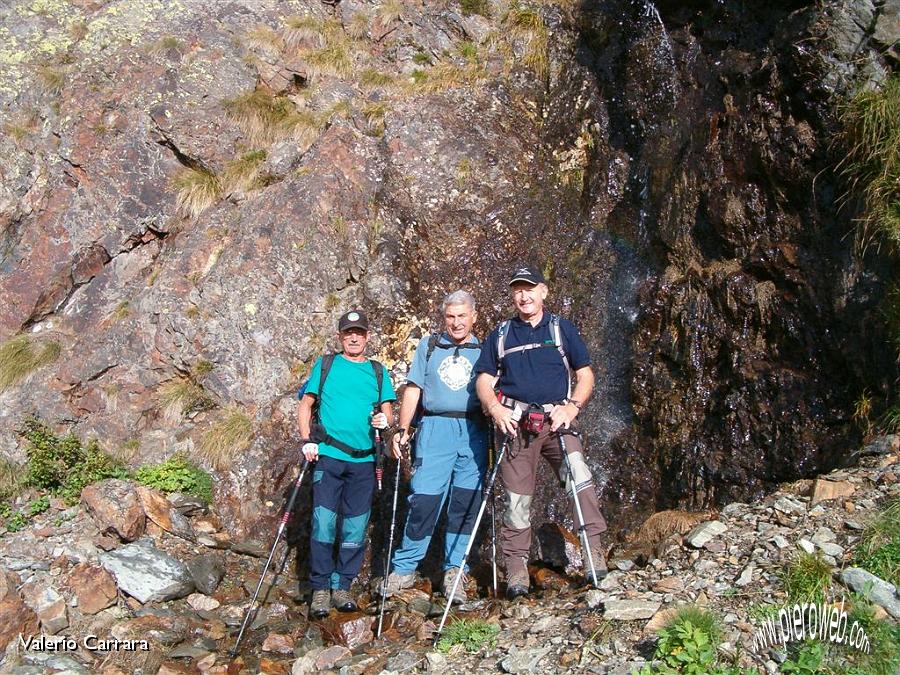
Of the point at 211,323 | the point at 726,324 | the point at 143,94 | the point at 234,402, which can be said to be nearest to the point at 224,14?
the point at 143,94

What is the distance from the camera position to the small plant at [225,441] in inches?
385

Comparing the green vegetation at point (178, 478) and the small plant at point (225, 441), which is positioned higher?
the small plant at point (225, 441)

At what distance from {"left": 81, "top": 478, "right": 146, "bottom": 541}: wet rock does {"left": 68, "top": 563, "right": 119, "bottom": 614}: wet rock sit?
75 centimetres

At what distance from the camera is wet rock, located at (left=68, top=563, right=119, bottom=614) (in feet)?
24.7

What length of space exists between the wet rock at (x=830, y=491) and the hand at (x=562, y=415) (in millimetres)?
2239

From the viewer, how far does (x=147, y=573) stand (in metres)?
8.05

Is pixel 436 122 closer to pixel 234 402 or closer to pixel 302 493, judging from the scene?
pixel 234 402

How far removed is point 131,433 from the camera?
10.4 metres

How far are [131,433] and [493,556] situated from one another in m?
6.04

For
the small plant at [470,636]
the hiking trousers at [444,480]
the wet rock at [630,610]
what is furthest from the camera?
the hiking trousers at [444,480]

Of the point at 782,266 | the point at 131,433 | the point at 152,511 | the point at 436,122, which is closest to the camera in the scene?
the point at 782,266

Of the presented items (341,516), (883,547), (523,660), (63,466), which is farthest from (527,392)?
(63,466)

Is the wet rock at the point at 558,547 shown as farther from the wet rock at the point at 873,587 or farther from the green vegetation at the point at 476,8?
the green vegetation at the point at 476,8

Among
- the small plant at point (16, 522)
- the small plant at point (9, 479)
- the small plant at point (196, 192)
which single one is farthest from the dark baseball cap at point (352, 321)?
the small plant at point (196, 192)
